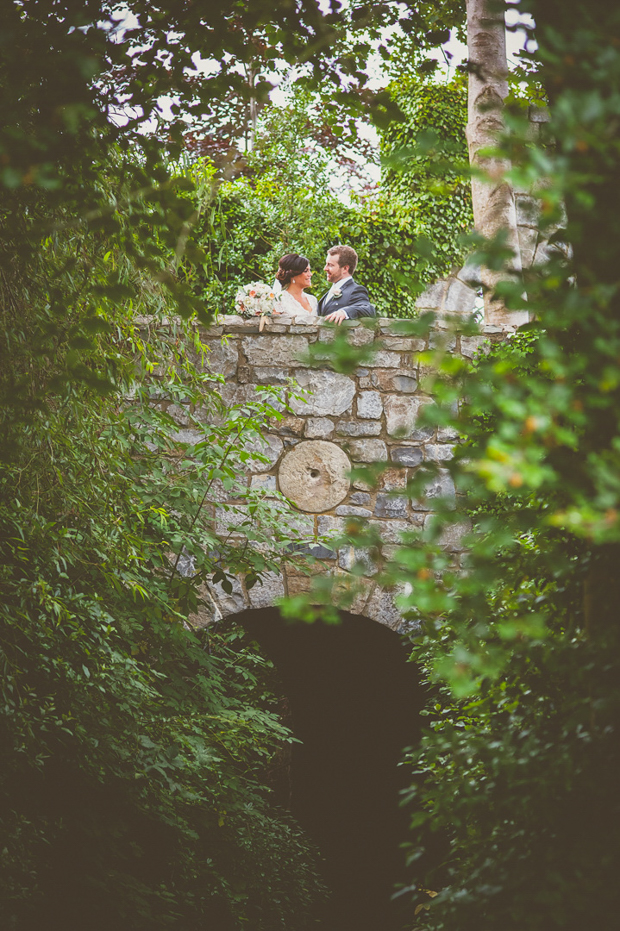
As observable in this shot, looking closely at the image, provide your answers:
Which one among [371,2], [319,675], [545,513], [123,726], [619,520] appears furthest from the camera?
[319,675]

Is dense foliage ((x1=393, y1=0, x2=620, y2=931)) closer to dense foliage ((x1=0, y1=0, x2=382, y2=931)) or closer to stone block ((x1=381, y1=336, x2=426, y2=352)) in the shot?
dense foliage ((x1=0, y1=0, x2=382, y2=931))

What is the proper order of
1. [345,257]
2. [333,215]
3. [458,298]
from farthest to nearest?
[458,298] < [333,215] < [345,257]

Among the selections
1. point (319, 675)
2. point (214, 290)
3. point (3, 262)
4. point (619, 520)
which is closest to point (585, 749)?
point (619, 520)

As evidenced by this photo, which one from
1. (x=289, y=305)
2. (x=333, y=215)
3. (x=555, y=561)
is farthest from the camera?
(x=333, y=215)

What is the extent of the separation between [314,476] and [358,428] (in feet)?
1.03

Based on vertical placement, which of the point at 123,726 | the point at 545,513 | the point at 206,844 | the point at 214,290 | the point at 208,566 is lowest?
the point at 206,844

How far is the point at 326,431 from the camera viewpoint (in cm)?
411

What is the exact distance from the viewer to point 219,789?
3070mm

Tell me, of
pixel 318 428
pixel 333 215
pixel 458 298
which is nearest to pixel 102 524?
pixel 318 428

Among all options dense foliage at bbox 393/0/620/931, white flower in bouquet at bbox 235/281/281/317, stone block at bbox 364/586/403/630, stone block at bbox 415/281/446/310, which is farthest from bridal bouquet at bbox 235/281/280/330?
stone block at bbox 415/281/446/310

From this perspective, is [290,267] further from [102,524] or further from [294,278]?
[102,524]

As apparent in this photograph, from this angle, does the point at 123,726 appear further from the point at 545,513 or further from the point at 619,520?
the point at 619,520

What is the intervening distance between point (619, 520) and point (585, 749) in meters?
0.53

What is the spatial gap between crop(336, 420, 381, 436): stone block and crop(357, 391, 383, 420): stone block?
0.12 ft
